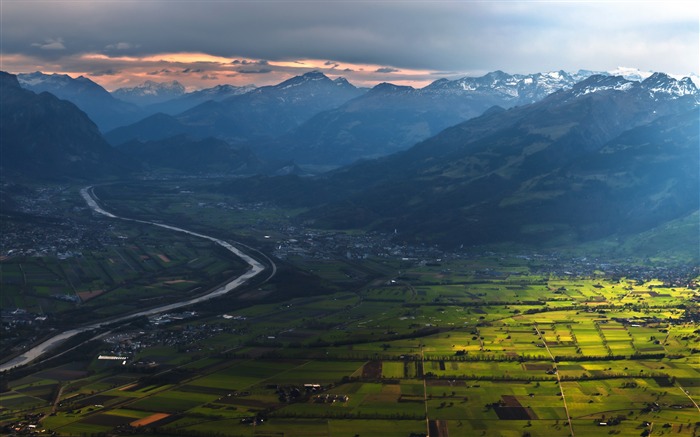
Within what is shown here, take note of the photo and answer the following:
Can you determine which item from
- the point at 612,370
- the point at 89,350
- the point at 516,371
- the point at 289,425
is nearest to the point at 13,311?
the point at 89,350

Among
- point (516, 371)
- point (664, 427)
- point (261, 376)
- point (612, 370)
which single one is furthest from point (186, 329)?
point (664, 427)

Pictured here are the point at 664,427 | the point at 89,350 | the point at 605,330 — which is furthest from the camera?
the point at 605,330

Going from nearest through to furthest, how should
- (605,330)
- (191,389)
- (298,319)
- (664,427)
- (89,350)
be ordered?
(664,427) → (191,389) → (89,350) → (605,330) → (298,319)

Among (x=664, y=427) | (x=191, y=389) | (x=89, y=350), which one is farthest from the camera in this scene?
(x=89, y=350)

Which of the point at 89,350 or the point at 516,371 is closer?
the point at 516,371

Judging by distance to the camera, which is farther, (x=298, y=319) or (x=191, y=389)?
(x=298, y=319)

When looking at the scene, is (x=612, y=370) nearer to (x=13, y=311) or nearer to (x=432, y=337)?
(x=432, y=337)

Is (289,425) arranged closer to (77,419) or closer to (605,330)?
(77,419)

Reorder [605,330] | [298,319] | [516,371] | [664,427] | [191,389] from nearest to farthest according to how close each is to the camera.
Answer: [664,427] < [191,389] < [516,371] < [605,330] < [298,319]
